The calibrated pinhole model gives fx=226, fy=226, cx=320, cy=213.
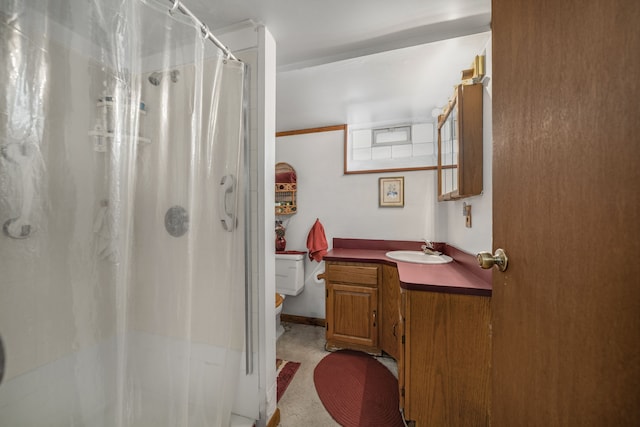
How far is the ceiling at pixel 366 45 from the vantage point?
1.08 m

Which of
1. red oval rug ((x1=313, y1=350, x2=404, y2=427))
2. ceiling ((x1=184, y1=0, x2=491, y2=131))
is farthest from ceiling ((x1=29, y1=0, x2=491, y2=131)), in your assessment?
red oval rug ((x1=313, y1=350, x2=404, y2=427))

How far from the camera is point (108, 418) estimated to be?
2.19 ft

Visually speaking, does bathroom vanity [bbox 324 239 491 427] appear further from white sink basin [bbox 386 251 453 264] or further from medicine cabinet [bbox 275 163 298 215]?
medicine cabinet [bbox 275 163 298 215]

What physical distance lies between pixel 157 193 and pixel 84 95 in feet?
1.08

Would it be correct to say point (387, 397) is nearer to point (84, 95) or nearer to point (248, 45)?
point (84, 95)

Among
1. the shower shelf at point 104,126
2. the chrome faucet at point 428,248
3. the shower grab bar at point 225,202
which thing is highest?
the shower shelf at point 104,126

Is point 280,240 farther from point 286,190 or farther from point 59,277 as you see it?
point 59,277

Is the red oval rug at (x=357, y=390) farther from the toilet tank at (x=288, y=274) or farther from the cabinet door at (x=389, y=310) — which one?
the toilet tank at (x=288, y=274)

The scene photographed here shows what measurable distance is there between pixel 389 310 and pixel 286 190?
158 centimetres

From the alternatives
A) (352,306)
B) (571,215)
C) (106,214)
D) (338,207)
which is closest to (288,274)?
(352,306)

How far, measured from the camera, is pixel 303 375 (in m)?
1.65

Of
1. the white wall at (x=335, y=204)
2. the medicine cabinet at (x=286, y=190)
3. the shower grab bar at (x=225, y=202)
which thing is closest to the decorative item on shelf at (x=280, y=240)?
the white wall at (x=335, y=204)

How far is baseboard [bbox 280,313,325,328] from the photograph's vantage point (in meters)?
2.45

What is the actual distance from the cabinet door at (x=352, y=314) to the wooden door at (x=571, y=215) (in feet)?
4.31
